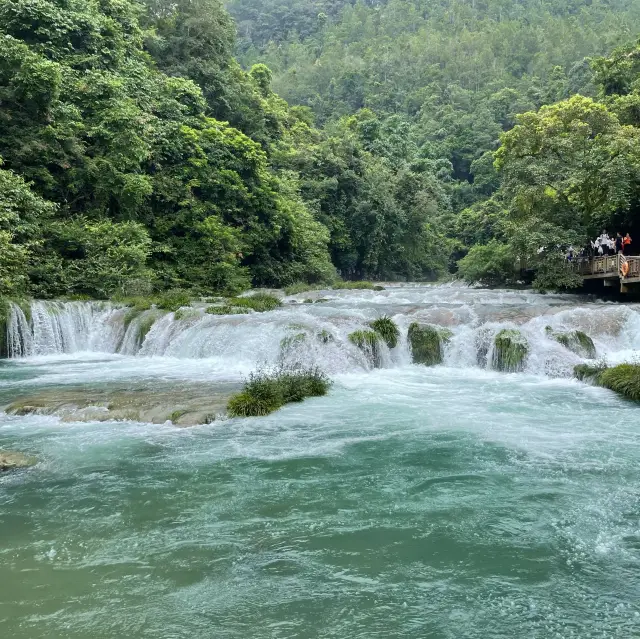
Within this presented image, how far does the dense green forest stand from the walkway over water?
90 centimetres

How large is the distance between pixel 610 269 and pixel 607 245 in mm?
2953

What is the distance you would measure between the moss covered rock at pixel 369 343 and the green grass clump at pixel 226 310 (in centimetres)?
486

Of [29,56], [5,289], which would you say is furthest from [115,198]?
[5,289]

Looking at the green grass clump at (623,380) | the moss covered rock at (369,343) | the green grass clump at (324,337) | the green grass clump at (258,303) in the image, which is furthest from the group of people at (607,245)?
the green grass clump at (324,337)

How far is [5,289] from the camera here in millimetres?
17984

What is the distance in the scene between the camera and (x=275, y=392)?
10.8 m

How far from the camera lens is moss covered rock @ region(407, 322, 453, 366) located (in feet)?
50.4

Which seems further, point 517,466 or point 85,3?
point 85,3

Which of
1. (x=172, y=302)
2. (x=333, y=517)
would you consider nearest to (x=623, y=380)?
(x=333, y=517)

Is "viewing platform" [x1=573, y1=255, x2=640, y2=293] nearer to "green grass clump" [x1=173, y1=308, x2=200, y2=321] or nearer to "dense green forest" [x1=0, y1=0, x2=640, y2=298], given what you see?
"dense green forest" [x1=0, y1=0, x2=640, y2=298]

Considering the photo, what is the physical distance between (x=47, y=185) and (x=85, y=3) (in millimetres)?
9444

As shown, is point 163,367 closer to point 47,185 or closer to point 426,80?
point 47,185

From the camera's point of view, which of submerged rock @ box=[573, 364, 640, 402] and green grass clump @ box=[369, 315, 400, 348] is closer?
submerged rock @ box=[573, 364, 640, 402]

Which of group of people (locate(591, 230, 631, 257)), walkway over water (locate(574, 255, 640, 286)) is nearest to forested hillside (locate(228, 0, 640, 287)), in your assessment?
group of people (locate(591, 230, 631, 257))
